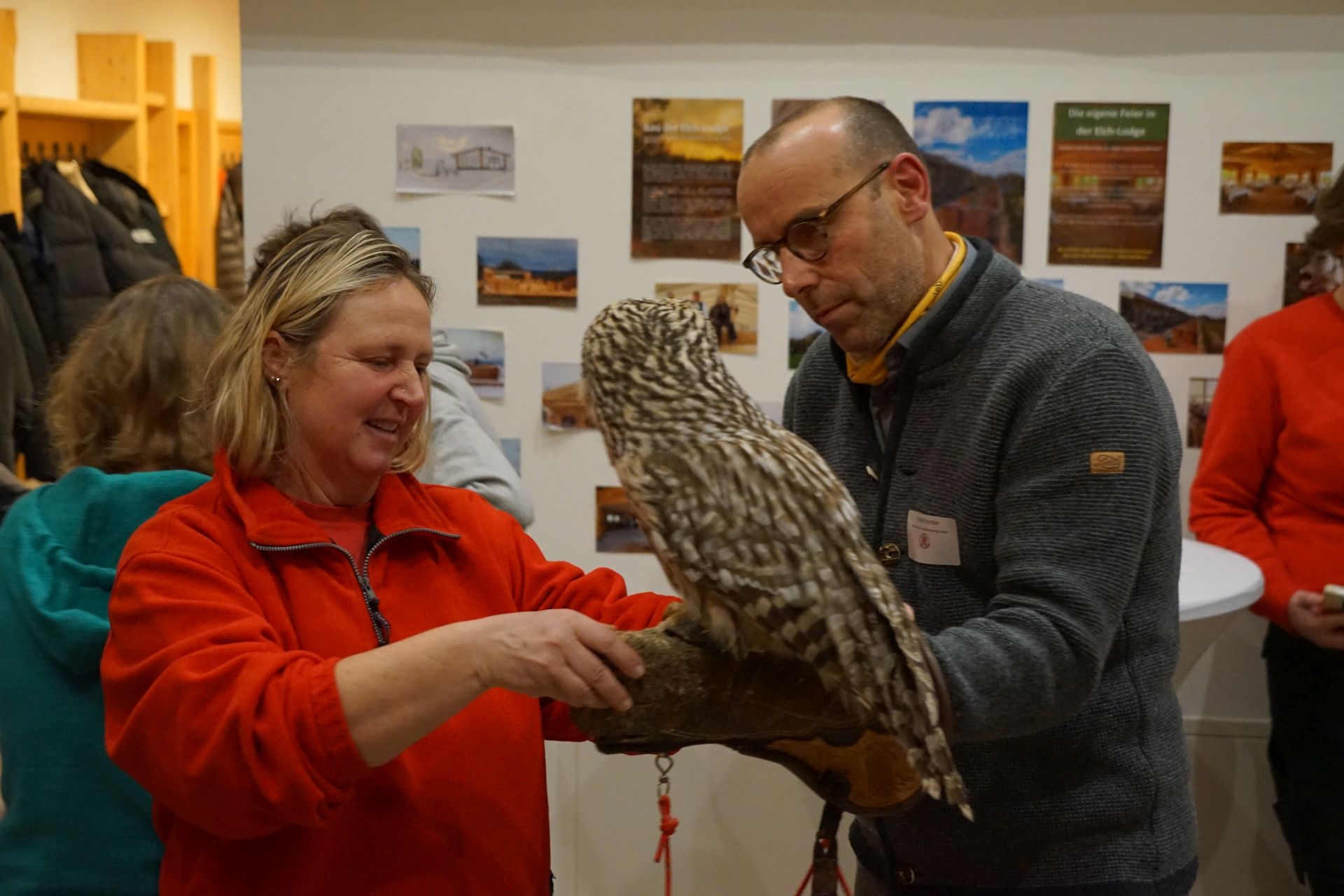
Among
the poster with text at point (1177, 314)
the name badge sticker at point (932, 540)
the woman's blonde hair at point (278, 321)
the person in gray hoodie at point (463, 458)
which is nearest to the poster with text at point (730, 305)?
the person in gray hoodie at point (463, 458)

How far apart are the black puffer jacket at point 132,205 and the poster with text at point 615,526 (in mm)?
2672

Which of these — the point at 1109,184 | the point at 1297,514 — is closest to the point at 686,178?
the point at 1109,184

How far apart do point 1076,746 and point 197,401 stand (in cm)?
138

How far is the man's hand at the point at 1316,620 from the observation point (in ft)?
8.66

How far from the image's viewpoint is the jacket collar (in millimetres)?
1431

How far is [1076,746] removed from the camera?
5.29ft

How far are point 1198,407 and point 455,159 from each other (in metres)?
2.18

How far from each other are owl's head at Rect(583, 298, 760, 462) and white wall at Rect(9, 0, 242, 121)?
12.9ft

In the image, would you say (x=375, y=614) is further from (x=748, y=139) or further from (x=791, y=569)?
(x=748, y=139)

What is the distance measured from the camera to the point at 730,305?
10.4 feet

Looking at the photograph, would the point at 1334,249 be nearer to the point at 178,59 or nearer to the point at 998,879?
the point at 998,879

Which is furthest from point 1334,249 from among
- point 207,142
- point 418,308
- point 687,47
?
point 207,142

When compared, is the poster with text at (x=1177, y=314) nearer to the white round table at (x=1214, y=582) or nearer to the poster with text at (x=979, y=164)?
the poster with text at (x=979, y=164)

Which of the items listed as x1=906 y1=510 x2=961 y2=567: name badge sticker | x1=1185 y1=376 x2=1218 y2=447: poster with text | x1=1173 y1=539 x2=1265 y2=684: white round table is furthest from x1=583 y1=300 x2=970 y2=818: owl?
x1=1185 y1=376 x2=1218 y2=447: poster with text
